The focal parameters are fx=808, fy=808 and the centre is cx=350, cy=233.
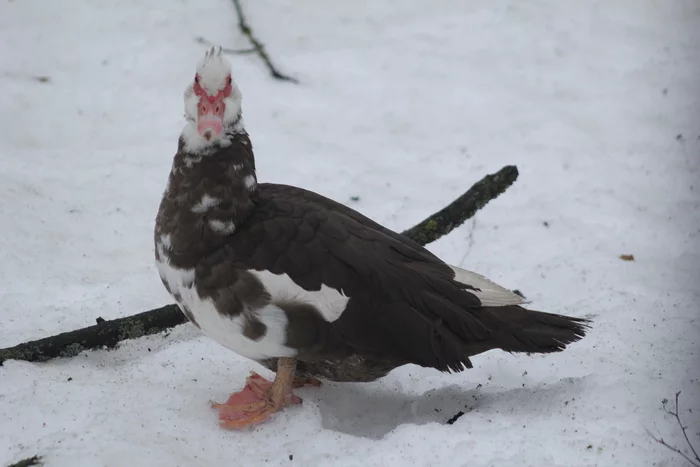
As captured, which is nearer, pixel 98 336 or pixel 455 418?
pixel 455 418

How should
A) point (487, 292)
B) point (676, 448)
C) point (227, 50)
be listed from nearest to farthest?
point (676, 448), point (487, 292), point (227, 50)

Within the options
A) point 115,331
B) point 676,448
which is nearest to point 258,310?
point 115,331

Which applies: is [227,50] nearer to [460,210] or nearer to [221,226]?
[460,210]

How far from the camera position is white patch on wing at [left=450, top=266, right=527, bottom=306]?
3.00 metres

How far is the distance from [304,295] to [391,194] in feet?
6.57

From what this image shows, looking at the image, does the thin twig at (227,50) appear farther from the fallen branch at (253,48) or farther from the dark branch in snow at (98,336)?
the dark branch in snow at (98,336)

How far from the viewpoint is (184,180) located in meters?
2.92

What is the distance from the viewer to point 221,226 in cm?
285

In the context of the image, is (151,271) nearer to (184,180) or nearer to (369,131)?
(184,180)

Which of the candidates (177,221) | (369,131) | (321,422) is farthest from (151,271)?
(369,131)

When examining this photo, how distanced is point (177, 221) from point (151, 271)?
117cm

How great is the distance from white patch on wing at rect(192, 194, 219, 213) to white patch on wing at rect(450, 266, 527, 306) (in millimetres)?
936

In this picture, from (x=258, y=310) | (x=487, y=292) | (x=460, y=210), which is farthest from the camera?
(x=460, y=210)

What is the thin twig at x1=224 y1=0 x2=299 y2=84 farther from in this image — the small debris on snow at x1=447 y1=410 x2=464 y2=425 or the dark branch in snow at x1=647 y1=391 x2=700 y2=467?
the dark branch in snow at x1=647 y1=391 x2=700 y2=467
